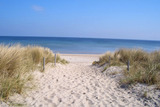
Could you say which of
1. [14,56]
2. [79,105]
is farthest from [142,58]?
[14,56]

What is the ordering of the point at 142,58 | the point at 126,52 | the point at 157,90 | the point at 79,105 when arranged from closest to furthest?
the point at 79,105, the point at 157,90, the point at 142,58, the point at 126,52

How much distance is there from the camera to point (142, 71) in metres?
5.56

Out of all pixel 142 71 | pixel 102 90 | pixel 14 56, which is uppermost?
pixel 14 56

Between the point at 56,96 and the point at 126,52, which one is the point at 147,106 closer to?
the point at 56,96

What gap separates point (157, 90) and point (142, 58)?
5.40 metres

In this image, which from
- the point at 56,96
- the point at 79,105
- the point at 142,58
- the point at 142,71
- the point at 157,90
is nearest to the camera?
the point at 79,105

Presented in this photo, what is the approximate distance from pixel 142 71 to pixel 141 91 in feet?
4.62

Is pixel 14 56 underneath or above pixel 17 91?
above

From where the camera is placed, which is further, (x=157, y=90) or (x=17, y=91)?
(x=157, y=90)

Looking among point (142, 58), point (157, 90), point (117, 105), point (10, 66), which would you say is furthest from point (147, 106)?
point (142, 58)

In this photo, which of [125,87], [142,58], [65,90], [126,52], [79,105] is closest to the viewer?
[79,105]

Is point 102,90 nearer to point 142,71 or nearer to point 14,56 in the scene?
point 142,71

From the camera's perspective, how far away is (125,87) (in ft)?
16.3

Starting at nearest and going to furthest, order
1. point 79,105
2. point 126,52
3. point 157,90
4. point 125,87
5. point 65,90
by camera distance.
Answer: point 79,105, point 157,90, point 65,90, point 125,87, point 126,52
